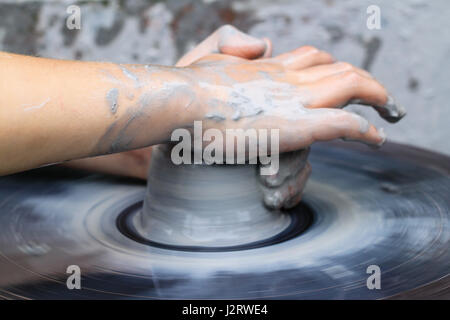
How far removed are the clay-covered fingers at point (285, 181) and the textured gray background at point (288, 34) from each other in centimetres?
146

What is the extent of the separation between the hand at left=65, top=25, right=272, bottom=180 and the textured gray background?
119cm

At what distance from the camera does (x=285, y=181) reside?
108 centimetres

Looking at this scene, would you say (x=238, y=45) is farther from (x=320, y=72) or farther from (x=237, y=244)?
(x=237, y=244)

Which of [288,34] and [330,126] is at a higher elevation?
[288,34]

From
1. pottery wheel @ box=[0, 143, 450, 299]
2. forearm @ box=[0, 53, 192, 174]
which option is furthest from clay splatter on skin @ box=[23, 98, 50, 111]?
pottery wheel @ box=[0, 143, 450, 299]

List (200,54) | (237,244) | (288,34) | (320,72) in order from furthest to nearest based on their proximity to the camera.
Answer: (288,34), (200,54), (320,72), (237,244)

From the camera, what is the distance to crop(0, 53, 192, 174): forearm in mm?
805

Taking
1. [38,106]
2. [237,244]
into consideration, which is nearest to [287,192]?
[237,244]

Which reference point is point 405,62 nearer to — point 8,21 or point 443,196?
point 443,196

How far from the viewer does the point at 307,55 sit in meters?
1.17

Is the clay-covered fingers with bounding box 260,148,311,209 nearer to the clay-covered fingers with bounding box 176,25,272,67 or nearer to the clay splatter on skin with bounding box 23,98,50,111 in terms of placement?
the clay-covered fingers with bounding box 176,25,272,67

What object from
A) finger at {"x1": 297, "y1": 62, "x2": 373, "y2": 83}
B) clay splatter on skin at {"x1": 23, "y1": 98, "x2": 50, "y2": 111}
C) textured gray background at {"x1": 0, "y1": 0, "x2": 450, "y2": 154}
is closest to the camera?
clay splatter on skin at {"x1": 23, "y1": 98, "x2": 50, "y2": 111}

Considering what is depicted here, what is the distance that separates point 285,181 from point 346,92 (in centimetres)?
21

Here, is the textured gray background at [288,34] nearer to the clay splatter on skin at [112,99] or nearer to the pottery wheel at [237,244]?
the pottery wheel at [237,244]
